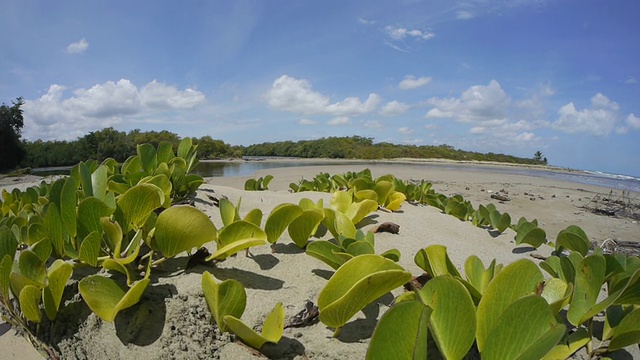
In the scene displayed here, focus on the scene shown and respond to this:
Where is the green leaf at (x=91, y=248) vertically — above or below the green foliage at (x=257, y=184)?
below

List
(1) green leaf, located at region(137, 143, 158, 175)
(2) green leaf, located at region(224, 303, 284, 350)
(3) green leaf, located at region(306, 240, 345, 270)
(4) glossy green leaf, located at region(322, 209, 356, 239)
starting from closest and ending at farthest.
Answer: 1. (2) green leaf, located at region(224, 303, 284, 350)
2. (3) green leaf, located at region(306, 240, 345, 270)
3. (4) glossy green leaf, located at region(322, 209, 356, 239)
4. (1) green leaf, located at region(137, 143, 158, 175)

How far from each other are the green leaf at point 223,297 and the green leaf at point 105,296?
0.16 m

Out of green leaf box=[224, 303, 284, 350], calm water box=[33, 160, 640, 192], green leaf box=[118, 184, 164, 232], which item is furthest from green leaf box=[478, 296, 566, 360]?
calm water box=[33, 160, 640, 192]

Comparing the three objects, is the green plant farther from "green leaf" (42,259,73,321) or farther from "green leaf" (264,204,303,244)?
"green leaf" (42,259,73,321)

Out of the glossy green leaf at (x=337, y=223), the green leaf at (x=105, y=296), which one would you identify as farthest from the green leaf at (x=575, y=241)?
the green leaf at (x=105, y=296)

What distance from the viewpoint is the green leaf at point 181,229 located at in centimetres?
87

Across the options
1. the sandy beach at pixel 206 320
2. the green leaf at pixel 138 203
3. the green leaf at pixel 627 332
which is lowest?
the sandy beach at pixel 206 320

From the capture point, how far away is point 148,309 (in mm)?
877

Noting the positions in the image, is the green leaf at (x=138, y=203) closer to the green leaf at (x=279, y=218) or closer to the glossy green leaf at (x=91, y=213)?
the glossy green leaf at (x=91, y=213)

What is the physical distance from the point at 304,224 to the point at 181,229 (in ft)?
1.27

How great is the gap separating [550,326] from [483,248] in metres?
1.14

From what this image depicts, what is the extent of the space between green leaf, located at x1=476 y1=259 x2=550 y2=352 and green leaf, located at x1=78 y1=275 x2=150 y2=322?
2.38 ft

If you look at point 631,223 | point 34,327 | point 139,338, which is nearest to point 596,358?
point 139,338

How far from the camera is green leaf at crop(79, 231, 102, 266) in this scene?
2.93 ft
